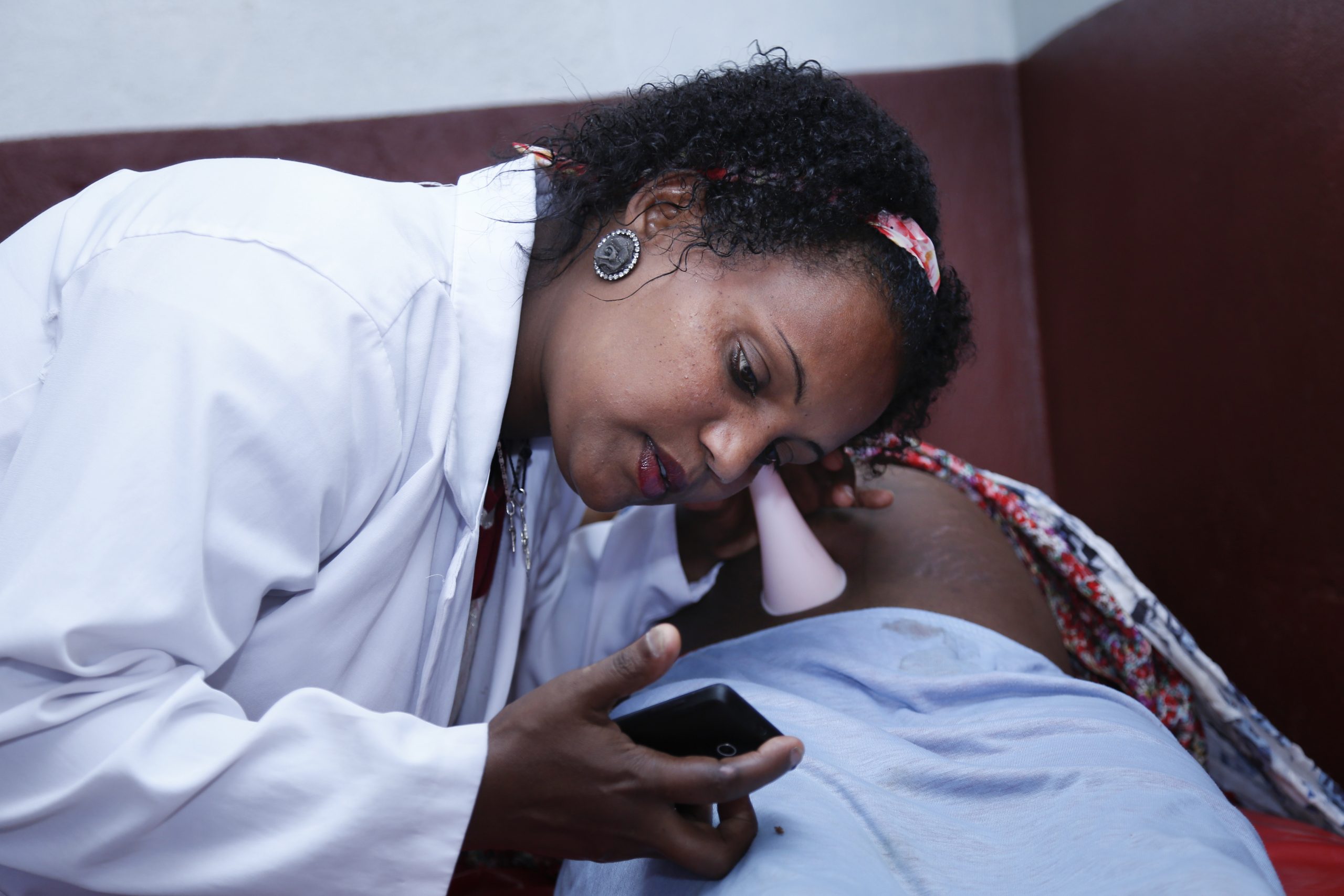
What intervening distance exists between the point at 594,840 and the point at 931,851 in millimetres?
258

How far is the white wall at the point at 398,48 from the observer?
136cm

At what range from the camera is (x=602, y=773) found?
0.64m

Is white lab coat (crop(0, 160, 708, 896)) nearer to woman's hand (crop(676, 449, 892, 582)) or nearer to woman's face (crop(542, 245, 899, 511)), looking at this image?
woman's face (crop(542, 245, 899, 511))

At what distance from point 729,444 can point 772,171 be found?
0.27 meters

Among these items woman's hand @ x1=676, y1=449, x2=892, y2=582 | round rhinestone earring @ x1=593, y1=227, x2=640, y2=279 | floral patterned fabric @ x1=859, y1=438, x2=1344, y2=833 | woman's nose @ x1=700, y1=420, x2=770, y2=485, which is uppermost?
round rhinestone earring @ x1=593, y1=227, x2=640, y2=279

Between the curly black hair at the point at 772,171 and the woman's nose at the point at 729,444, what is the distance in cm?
16

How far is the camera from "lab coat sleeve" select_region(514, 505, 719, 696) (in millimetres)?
1197

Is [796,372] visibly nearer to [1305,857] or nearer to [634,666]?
[634,666]

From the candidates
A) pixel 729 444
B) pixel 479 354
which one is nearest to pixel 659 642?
pixel 729 444

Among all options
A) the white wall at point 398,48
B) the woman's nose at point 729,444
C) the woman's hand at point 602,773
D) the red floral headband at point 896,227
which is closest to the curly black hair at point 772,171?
the red floral headband at point 896,227

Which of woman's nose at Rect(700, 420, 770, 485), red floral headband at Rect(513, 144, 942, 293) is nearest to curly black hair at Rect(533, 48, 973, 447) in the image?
red floral headband at Rect(513, 144, 942, 293)

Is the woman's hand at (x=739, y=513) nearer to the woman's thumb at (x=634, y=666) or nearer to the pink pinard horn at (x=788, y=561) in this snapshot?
the pink pinard horn at (x=788, y=561)

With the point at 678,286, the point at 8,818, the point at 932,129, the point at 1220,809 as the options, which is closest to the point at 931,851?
the point at 1220,809

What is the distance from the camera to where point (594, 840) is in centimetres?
67
